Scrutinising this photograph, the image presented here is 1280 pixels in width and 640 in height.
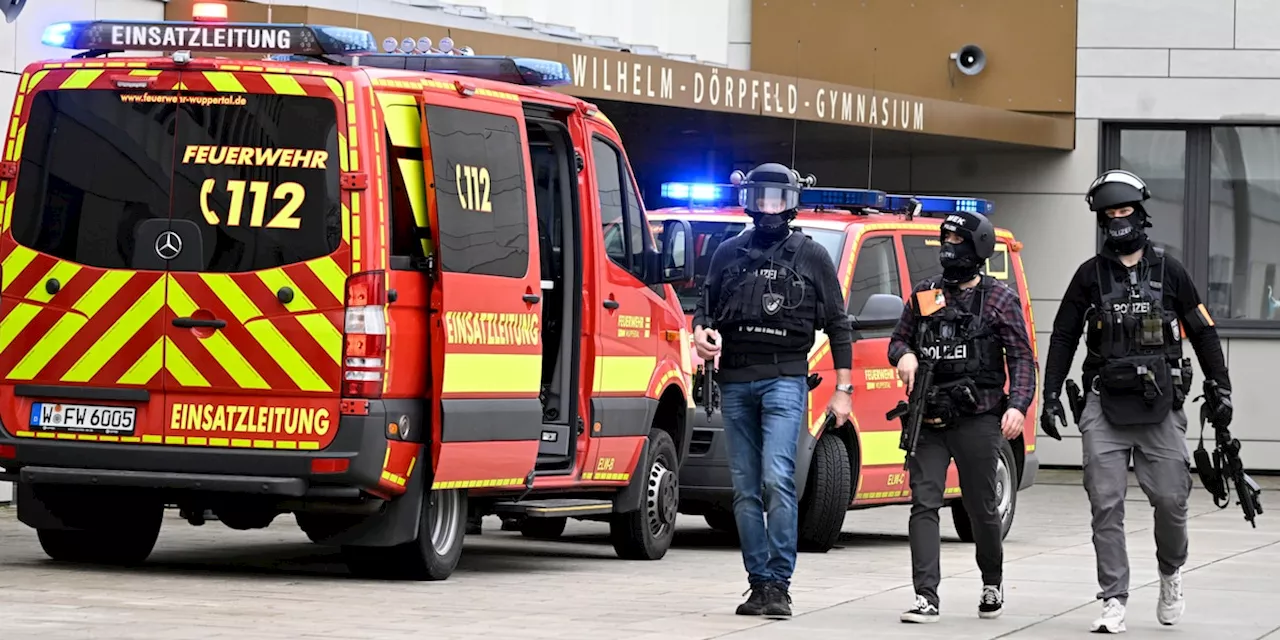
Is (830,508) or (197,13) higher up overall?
(197,13)

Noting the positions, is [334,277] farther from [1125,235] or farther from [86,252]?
[1125,235]

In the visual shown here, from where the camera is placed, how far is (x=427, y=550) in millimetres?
10500

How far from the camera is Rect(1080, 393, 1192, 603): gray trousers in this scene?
30.9 ft

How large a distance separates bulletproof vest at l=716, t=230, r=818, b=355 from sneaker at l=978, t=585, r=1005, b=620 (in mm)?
1287

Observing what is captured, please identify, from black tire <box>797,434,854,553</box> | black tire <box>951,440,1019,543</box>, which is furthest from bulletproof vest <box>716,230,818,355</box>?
black tire <box>951,440,1019,543</box>

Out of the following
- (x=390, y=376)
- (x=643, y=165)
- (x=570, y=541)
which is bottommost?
(x=570, y=541)

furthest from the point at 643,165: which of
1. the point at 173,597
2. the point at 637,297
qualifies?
the point at 173,597

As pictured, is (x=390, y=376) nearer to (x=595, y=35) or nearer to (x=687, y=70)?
(x=687, y=70)

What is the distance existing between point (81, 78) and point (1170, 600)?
512 cm

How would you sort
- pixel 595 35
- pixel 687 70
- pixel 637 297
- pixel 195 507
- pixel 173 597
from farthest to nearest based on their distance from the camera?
pixel 595 35 → pixel 687 70 → pixel 637 297 → pixel 195 507 → pixel 173 597

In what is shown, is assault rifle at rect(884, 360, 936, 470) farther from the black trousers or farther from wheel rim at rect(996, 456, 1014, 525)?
wheel rim at rect(996, 456, 1014, 525)

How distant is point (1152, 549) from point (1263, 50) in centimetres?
955

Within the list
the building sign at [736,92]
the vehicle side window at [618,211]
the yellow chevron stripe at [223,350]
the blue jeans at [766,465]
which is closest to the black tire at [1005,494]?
the vehicle side window at [618,211]

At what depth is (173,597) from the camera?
9.48 metres
